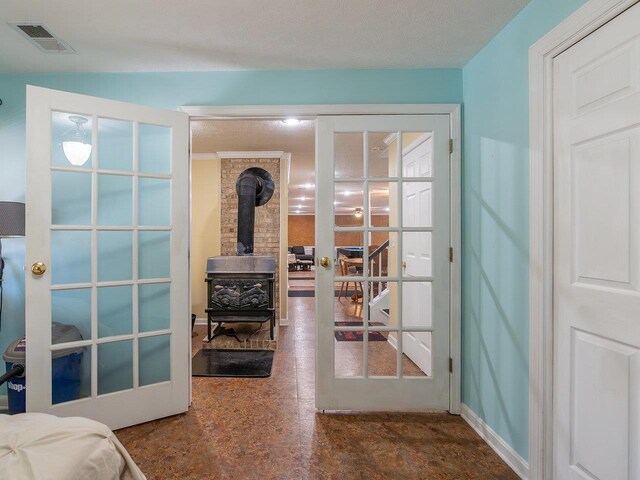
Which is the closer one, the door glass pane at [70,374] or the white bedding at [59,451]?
the white bedding at [59,451]

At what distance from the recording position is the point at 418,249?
8.73 ft

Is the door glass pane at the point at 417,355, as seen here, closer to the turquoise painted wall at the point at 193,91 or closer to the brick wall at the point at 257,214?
the turquoise painted wall at the point at 193,91

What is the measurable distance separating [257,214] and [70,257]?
8.74ft

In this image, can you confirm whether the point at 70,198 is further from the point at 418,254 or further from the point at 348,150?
the point at 348,150

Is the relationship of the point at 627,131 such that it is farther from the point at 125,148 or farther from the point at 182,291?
the point at 125,148

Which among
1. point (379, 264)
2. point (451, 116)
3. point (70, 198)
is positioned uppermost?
point (451, 116)

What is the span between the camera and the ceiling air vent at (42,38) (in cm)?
179

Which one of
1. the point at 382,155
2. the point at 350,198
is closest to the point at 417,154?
the point at 382,155

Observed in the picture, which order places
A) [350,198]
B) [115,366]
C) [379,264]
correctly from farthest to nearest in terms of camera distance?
1. [350,198]
2. [379,264]
3. [115,366]

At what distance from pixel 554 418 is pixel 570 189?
3.36 ft

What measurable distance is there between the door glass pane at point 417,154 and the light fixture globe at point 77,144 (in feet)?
6.61

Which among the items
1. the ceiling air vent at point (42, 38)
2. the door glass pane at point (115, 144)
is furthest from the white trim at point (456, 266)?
the ceiling air vent at point (42, 38)

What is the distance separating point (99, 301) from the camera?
202 cm

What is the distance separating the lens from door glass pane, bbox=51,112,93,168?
1.91 meters
